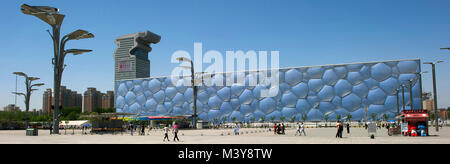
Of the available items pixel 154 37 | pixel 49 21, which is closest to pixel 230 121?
pixel 49 21

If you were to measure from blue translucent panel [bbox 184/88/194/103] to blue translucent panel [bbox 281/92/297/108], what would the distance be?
66.8ft

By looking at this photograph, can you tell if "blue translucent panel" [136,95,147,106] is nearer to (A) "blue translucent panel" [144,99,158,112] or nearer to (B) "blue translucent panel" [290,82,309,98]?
(A) "blue translucent panel" [144,99,158,112]

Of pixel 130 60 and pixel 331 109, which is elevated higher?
pixel 130 60

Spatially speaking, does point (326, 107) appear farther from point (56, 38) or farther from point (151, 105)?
point (56, 38)

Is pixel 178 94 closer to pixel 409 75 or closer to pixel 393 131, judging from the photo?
pixel 409 75

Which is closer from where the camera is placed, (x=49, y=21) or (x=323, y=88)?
(x=49, y=21)

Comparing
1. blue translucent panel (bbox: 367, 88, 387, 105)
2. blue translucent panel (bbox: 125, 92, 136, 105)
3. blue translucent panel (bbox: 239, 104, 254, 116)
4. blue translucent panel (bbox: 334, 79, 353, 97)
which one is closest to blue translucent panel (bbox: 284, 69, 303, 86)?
blue translucent panel (bbox: 334, 79, 353, 97)

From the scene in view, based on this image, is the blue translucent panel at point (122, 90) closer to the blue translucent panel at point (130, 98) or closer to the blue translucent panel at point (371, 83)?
the blue translucent panel at point (130, 98)

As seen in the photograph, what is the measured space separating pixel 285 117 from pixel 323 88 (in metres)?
8.97

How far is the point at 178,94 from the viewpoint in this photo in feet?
277

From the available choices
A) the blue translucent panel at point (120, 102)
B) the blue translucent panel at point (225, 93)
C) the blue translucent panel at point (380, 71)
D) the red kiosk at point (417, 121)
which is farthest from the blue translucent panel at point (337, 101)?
the blue translucent panel at point (120, 102)

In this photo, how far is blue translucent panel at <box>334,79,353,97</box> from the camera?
68.7 meters

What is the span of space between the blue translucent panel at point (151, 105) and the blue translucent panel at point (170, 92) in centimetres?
386
